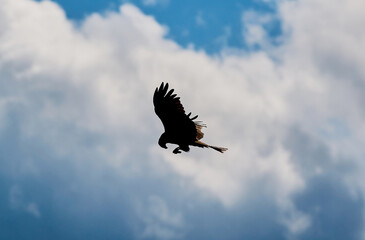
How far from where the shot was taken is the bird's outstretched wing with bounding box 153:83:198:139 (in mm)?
23484

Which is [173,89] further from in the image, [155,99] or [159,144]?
[159,144]

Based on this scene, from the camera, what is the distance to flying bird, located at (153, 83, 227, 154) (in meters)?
23.5

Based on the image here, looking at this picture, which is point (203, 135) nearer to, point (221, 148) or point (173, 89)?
point (221, 148)

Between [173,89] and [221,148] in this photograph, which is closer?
[173,89]

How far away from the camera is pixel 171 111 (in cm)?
2359

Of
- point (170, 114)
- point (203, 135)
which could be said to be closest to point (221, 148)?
point (203, 135)

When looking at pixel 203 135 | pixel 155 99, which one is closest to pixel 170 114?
pixel 155 99

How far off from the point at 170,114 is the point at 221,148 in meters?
2.54

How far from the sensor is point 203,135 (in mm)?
25750

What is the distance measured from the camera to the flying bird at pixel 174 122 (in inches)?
925

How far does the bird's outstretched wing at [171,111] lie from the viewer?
23484mm

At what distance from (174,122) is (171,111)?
0.49 metres

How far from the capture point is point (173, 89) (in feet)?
77.0

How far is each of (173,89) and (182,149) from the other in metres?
2.33
